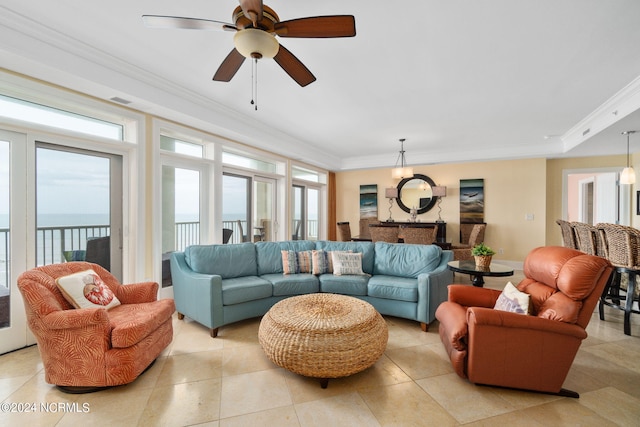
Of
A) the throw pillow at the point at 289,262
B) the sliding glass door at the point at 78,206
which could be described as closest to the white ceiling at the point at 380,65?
the sliding glass door at the point at 78,206

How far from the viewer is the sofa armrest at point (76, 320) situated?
1889 millimetres

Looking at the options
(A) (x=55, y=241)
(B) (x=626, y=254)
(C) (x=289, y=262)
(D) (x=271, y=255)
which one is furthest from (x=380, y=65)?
(A) (x=55, y=241)

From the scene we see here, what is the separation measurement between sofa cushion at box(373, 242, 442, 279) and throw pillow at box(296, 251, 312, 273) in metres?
0.90

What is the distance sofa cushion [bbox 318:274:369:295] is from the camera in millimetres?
3367

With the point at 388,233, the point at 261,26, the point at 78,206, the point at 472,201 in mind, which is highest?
the point at 261,26

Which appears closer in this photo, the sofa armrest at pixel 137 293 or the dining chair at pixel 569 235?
the sofa armrest at pixel 137 293

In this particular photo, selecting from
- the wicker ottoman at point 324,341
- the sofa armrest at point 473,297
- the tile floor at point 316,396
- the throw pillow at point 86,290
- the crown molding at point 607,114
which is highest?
the crown molding at point 607,114

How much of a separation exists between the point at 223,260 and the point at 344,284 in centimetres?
151

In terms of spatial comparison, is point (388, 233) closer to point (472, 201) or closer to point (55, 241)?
point (472, 201)

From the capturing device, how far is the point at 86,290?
2244 millimetres

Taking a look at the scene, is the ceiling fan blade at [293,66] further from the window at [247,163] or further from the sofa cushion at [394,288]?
the window at [247,163]

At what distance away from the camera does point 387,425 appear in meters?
1.68

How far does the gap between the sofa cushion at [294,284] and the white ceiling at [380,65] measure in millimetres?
2269

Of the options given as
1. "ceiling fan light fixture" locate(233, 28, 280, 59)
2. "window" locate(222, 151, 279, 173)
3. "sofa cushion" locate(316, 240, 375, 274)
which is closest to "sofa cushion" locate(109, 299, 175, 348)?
"ceiling fan light fixture" locate(233, 28, 280, 59)
